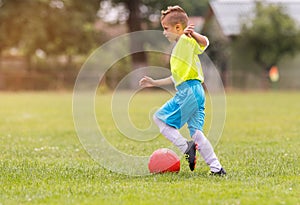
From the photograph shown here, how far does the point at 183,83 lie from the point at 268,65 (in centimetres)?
3688

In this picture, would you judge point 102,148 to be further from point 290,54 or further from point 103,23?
point 103,23

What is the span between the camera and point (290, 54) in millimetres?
42406

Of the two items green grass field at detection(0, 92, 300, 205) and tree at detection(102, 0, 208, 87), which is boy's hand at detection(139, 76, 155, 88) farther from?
tree at detection(102, 0, 208, 87)

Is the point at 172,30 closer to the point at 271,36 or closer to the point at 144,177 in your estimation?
the point at 144,177

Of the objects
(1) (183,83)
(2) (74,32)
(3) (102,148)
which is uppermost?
(2) (74,32)

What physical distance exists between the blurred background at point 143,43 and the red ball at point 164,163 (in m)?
32.9

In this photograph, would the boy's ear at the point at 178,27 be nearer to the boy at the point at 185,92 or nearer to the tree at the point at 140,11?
the boy at the point at 185,92

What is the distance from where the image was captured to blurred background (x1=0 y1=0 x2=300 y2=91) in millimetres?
42438

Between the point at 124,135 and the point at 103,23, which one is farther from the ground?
the point at 103,23

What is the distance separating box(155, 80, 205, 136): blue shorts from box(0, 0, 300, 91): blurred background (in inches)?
1304

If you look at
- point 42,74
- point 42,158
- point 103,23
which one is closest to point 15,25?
point 42,74

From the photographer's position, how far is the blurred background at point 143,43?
139 feet

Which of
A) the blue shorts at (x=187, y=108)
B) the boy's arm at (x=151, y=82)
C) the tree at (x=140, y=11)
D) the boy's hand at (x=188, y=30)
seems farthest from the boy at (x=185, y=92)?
the tree at (x=140, y=11)

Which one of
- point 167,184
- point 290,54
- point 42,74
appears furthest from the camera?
point 42,74
